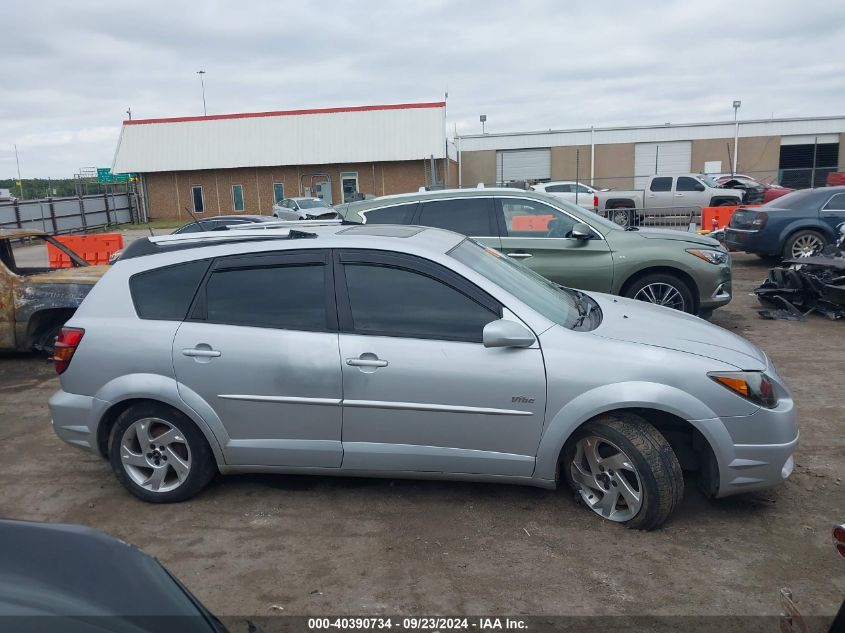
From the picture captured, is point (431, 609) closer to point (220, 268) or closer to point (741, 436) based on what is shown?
point (741, 436)

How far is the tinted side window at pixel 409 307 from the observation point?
4129mm

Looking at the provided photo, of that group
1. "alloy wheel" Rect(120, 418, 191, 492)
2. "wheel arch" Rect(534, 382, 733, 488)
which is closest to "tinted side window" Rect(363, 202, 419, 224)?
"alloy wheel" Rect(120, 418, 191, 492)

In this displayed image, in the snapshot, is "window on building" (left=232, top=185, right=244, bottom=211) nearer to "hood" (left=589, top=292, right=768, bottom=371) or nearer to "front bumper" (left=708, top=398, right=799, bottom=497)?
"hood" (left=589, top=292, right=768, bottom=371)

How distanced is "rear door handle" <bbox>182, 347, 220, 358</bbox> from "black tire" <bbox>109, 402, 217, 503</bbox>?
1.29 ft

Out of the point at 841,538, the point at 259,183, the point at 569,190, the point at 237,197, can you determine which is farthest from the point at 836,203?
the point at 237,197

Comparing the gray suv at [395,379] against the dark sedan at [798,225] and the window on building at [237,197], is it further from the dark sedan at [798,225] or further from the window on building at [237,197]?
the window on building at [237,197]

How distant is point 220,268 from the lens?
447 cm

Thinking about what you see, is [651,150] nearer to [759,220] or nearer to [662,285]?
[759,220]

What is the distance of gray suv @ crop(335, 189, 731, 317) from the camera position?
319 inches

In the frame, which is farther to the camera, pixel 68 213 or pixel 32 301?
pixel 68 213

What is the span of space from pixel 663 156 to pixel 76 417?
42.3m

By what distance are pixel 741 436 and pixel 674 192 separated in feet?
72.5

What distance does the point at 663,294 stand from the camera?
825cm

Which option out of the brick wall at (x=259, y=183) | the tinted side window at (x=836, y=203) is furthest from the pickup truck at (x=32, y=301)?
the brick wall at (x=259, y=183)
